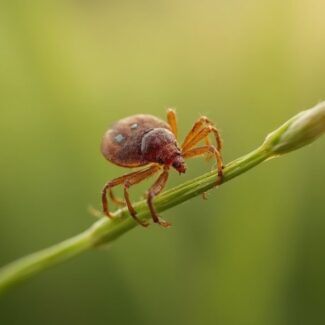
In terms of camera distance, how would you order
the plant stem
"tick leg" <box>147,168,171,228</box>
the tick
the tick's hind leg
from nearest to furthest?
the plant stem, "tick leg" <box>147,168,171,228</box>, the tick's hind leg, the tick

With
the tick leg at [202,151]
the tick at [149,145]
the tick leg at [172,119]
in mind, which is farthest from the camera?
the tick leg at [172,119]

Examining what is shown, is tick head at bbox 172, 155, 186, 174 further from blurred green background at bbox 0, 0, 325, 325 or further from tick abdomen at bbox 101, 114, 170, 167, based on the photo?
blurred green background at bbox 0, 0, 325, 325

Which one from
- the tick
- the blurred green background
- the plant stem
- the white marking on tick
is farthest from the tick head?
the plant stem

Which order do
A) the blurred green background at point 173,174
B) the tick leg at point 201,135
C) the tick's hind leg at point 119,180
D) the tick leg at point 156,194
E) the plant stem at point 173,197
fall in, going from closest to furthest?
1. the plant stem at point 173,197
2. the tick leg at point 156,194
3. the tick's hind leg at point 119,180
4. the tick leg at point 201,135
5. the blurred green background at point 173,174

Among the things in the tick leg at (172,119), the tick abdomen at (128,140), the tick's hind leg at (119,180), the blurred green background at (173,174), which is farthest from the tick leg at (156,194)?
the blurred green background at (173,174)

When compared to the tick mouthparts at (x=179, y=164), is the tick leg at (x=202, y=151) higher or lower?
higher

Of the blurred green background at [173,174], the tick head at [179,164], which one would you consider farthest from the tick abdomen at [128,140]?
the blurred green background at [173,174]

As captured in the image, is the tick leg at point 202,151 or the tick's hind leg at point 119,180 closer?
the tick leg at point 202,151

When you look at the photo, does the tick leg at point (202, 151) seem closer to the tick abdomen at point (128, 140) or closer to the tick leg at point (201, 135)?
the tick leg at point (201, 135)
